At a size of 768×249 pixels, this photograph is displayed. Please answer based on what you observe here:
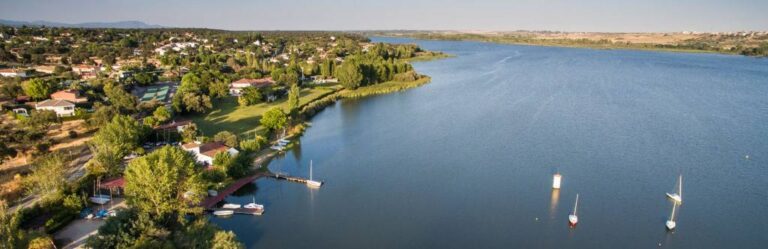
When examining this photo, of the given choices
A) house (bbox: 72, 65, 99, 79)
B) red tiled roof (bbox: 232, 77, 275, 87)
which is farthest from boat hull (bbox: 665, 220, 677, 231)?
house (bbox: 72, 65, 99, 79)

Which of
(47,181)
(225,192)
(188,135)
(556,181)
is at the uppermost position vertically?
(47,181)

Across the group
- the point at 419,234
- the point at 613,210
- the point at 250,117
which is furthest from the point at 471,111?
the point at 419,234

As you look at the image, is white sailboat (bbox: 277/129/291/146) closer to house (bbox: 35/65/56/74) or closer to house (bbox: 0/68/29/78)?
house (bbox: 0/68/29/78)

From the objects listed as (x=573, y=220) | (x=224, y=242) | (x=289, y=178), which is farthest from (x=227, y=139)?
(x=573, y=220)

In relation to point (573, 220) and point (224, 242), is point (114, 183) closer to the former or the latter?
point (224, 242)

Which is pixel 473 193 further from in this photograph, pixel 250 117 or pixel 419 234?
pixel 250 117

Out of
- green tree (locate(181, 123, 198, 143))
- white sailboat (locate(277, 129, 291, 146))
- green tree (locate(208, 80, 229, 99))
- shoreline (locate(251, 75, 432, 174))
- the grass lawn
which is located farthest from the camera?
green tree (locate(208, 80, 229, 99))
